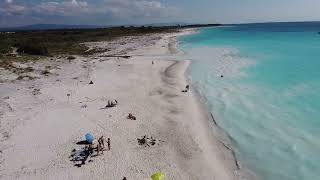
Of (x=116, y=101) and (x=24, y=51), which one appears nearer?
(x=116, y=101)

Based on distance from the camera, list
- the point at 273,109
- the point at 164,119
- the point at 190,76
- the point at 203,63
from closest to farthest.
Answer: the point at 164,119
the point at 273,109
the point at 190,76
the point at 203,63

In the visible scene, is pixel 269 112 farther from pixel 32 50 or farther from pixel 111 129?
pixel 32 50

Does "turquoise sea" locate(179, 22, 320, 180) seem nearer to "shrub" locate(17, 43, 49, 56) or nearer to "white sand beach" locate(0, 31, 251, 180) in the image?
"white sand beach" locate(0, 31, 251, 180)

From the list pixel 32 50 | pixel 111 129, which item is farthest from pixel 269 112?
pixel 32 50

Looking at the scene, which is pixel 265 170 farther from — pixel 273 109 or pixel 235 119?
pixel 273 109

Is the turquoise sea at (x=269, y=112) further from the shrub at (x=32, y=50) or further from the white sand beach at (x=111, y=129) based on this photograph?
the shrub at (x=32, y=50)

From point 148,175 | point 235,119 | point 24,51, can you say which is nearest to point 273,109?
point 235,119

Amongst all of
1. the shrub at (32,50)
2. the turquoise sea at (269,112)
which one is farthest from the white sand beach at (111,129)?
the shrub at (32,50)

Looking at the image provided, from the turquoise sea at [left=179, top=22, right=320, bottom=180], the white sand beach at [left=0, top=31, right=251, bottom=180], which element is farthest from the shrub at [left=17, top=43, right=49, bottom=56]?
the turquoise sea at [left=179, top=22, right=320, bottom=180]
